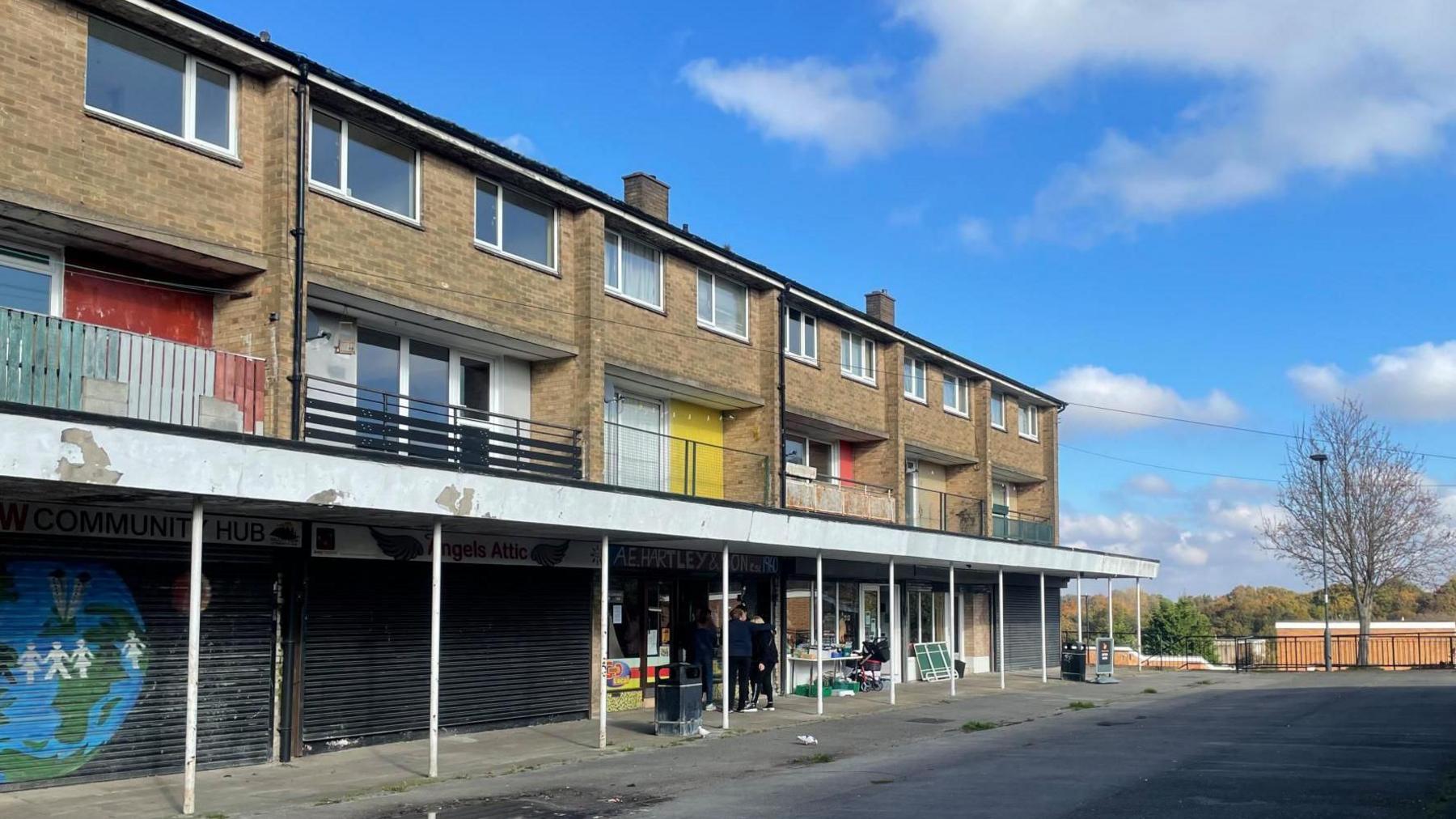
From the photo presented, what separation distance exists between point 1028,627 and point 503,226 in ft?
76.5

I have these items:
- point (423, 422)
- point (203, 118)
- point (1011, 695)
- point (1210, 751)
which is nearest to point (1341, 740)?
point (1210, 751)

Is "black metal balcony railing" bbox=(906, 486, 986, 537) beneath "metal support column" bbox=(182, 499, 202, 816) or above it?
above

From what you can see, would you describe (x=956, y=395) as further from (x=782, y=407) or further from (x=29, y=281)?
(x=29, y=281)

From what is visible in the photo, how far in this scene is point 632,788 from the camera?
1230cm

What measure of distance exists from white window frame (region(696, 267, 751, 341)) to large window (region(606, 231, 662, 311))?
43.6 inches

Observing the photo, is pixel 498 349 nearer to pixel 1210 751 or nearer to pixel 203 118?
pixel 203 118

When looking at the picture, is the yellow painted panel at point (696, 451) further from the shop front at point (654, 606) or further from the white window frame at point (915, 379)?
the white window frame at point (915, 379)

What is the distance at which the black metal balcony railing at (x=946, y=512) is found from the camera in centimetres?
2986

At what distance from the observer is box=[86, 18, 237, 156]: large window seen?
13219 mm

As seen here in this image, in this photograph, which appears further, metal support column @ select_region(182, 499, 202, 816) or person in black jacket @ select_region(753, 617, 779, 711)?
person in black jacket @ select_region(753, 617, 779, 711)

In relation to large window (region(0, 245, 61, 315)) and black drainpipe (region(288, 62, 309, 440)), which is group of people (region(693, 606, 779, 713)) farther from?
large window (region(0, 245, 61, 315))

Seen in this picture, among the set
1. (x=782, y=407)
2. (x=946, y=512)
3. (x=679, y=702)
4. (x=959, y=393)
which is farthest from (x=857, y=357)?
(x=679, y=702)

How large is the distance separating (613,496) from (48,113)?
291 inches

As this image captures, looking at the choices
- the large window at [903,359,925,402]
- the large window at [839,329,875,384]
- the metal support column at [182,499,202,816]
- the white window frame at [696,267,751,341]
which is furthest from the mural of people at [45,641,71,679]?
the large window at [903,359,925,402]
